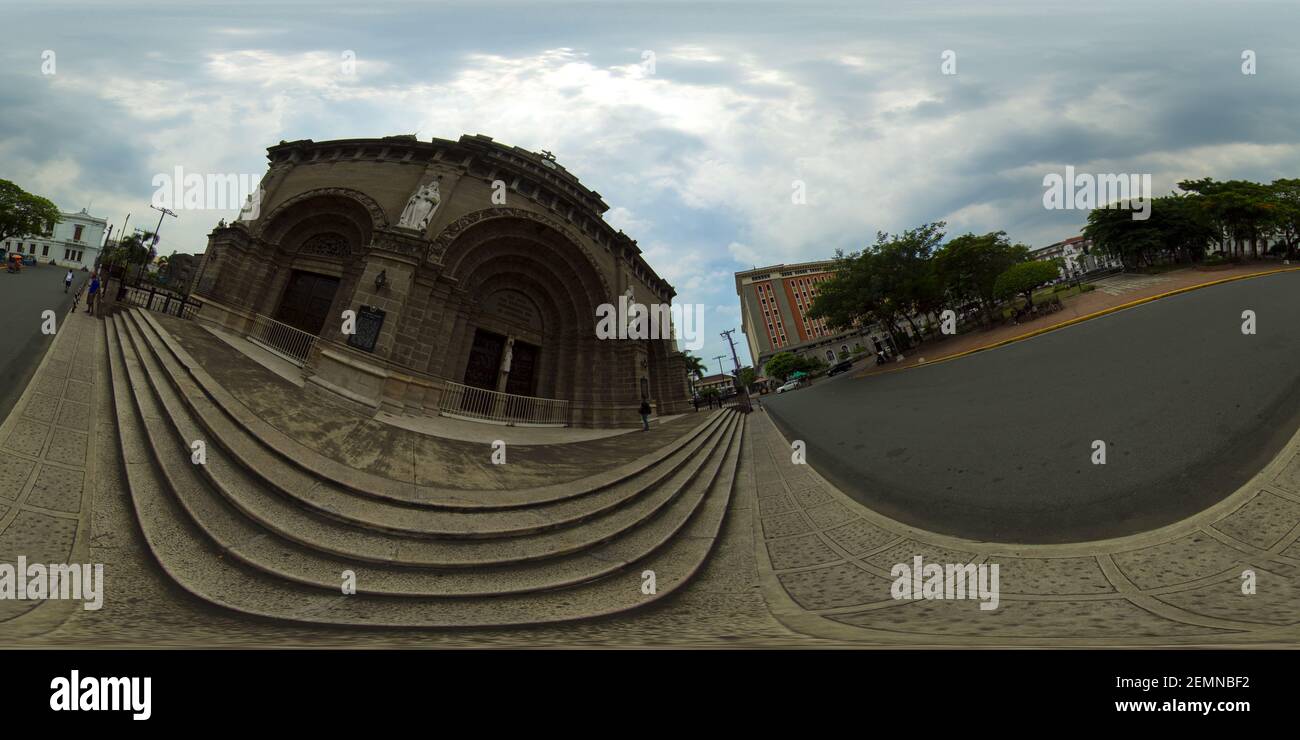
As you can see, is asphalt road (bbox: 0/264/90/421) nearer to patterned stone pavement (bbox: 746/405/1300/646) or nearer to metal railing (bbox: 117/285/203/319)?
metal railing (bbox: 117/285/203/319)

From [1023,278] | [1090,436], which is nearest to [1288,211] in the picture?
[1023,278]

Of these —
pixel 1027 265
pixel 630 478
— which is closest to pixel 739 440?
pixel 630 478

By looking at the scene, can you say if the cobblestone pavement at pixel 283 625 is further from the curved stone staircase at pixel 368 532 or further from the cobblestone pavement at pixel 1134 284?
the cobblestone pavement at pixel 1134 284

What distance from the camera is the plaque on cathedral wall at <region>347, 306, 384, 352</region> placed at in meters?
9.38

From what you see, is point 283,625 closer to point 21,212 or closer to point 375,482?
point 375,482

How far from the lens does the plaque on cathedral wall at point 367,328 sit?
9375mm

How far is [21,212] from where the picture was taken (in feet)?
30.7

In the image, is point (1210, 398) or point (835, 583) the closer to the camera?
point (835, 583)

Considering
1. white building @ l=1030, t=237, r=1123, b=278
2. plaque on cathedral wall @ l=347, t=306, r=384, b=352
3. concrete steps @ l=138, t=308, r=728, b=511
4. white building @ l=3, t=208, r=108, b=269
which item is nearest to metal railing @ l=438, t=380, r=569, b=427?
plaque on cathedral wall @ l=347, t=306, r=384, b=352

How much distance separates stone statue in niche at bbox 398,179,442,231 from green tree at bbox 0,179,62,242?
8.07 meters
